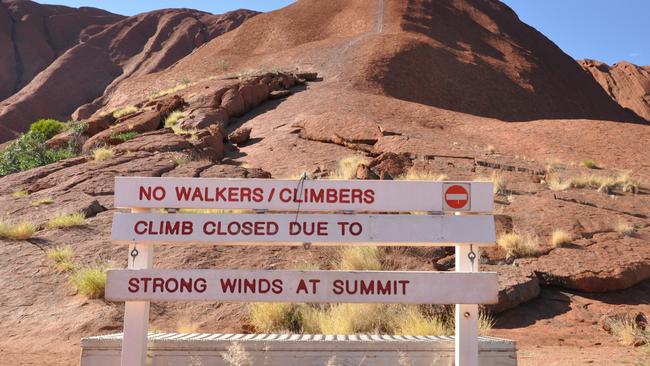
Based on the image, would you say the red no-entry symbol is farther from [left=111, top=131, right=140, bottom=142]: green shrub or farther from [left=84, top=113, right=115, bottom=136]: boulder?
[left=84, top=113, right=115, bottom=136]: boulder

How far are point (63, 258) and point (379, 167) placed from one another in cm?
794

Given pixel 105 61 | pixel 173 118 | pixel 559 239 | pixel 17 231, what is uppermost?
pixel 105 61

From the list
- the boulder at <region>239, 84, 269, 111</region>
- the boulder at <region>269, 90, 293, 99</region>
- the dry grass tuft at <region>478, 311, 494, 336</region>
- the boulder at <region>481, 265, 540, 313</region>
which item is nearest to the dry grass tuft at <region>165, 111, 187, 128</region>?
the boulder at <region>239, 84, 269, 111</region>

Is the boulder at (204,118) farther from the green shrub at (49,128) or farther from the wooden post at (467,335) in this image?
the wooden post at (467,335)

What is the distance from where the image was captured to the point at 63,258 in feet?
34.7

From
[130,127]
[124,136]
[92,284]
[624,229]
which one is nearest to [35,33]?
[130,127]

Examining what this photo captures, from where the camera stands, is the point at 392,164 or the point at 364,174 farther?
the point at 392,164

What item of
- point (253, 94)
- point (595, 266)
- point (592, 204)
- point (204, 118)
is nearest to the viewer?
point (595, 266)

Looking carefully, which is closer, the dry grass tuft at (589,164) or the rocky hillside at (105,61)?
the dry grass tuft at (589,164)

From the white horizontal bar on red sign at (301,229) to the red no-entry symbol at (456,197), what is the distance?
97mm

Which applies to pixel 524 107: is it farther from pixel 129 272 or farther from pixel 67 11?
pixel 67 11

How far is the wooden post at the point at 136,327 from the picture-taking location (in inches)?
191

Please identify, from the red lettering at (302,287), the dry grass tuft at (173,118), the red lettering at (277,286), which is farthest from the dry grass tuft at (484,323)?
the dry grass tuft at (173,118)

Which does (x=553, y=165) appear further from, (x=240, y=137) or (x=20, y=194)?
(x=20, y=194)
